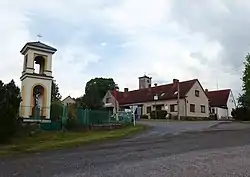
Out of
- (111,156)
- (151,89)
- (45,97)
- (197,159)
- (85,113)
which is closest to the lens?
(197,159)

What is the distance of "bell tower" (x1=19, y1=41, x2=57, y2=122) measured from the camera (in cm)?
2679

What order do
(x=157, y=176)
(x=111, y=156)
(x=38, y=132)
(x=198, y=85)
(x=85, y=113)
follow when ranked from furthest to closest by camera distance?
(x=198, y=85)
(x=85, y=113)
(x=38, y=132)
(x=111, y=156)
(x=157, y=176)

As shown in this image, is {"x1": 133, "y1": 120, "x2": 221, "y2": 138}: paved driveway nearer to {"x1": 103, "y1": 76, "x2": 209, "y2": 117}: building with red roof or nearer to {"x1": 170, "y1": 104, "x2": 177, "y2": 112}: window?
{"x1": 103, "y1": 76, "x2": 209, "y2": 117}: building with red roof

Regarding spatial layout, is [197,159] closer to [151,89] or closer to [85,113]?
[85,113]

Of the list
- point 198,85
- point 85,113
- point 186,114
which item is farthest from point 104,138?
point 198,85

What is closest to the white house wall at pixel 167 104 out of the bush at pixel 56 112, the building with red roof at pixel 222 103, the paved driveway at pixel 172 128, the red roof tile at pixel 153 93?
the red roof tile at pixel 153 93

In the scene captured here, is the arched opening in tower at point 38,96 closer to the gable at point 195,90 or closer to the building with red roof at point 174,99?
the building with red roof at point 174,99

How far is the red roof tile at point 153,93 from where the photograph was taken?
188 feet

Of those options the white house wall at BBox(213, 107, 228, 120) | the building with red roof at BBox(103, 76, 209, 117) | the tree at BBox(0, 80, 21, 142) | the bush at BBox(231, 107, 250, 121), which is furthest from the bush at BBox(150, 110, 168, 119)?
the tree at BBox(0, 80, 21, 142)

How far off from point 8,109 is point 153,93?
44.2m

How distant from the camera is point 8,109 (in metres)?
20.1

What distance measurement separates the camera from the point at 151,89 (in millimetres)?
65625

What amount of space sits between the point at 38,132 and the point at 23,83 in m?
6.67

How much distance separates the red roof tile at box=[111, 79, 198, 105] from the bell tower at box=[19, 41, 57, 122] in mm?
30520
